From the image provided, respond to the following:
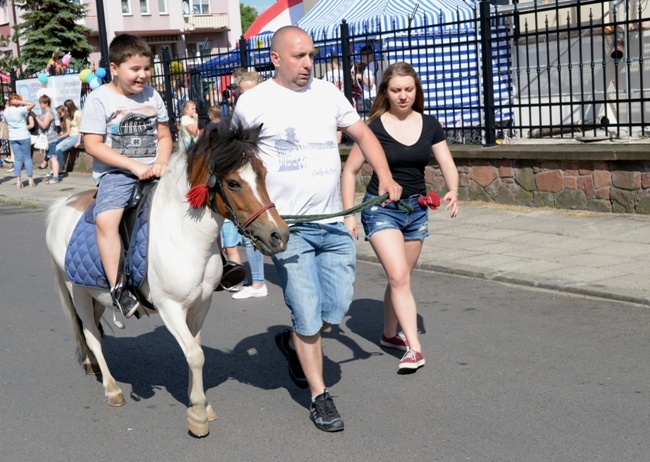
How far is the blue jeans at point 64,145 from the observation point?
2098cm

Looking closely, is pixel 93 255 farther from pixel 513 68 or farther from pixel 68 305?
pixel 513 68

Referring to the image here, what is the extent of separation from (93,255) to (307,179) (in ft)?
4.43

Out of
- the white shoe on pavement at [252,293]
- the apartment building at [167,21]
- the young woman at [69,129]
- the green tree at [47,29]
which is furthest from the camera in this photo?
the apartment building at [167,21]

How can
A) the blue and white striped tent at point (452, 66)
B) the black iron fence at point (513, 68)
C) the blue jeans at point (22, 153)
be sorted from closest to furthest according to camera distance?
the black iron fence at point (513, 68) → the blue and white striped tent at point (452, 66) → the blue jeans at point (22, 153)

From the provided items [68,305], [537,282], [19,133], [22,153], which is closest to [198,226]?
[68,305]

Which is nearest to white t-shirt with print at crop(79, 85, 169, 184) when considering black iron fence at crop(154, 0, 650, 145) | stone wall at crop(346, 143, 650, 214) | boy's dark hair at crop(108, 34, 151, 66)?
boy's dark hair at crop(108, 34, 151, 66)

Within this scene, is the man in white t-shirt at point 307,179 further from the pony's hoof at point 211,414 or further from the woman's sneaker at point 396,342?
the woman's sneaker at point 396,342

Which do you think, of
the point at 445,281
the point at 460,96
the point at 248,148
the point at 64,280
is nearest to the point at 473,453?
the point at 248,148

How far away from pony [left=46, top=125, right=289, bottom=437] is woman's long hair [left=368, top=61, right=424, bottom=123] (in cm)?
173

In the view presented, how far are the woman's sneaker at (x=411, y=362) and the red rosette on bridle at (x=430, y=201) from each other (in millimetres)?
932

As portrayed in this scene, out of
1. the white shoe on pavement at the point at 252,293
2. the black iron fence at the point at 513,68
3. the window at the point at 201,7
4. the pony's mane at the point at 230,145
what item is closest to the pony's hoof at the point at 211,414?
the pony's mane at the point at 230,145

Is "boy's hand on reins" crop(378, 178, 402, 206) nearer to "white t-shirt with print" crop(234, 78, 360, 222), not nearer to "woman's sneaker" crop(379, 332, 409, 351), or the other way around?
"white t-shirt with print" crop(234, 78, 360, 222)

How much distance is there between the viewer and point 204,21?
6425 centimetres

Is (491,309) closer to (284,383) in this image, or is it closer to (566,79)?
(284,383)
